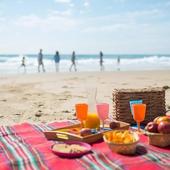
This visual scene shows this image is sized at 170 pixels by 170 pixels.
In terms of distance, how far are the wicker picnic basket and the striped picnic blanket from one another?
2.42 ft

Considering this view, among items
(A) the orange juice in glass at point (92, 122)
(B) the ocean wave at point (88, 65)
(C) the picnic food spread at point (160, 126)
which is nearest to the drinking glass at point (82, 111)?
(A) the orange juice in glass at point (92, 122)

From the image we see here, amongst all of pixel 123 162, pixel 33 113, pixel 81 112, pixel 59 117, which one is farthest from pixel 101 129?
pixel 33 113

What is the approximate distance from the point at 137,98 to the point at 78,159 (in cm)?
144

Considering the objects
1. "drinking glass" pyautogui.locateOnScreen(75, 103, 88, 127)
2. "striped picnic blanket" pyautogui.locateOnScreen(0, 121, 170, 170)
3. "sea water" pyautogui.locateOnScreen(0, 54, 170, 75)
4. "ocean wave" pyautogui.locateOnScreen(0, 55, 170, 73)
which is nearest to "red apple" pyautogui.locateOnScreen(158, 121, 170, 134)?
"striped picnic blanket" pyautogui.locateOnScreen(0, 121, 170, 170)

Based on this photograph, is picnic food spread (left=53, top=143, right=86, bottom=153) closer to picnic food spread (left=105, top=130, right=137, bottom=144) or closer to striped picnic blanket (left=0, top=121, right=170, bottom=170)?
striped picnic blanket (left=0, top=121, right=170, bottom=170)

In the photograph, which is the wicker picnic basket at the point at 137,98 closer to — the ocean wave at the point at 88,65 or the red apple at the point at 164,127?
the red apple at the point at 164,127

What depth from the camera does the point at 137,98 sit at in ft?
12.7

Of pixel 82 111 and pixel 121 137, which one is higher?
pixel 82 111

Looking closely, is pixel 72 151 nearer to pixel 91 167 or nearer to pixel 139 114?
pixel 91 167

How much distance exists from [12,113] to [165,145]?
19.8ft

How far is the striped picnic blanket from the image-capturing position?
2.48m

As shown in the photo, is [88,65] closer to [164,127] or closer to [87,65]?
[87,65]

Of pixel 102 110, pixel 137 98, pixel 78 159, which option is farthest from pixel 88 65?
pixel 78 159

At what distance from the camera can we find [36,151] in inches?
111
